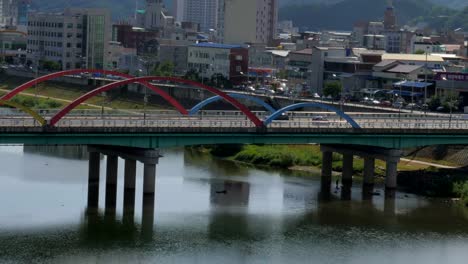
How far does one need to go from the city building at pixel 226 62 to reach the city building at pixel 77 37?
469 inches

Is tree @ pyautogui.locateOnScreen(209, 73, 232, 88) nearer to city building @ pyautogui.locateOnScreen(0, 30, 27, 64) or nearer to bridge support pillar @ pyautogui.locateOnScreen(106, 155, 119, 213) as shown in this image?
city building @ pyautogui.locateOnScreen(0, 30, 27, 64)

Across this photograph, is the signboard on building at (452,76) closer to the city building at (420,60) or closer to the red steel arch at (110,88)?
the city building at (420,60)

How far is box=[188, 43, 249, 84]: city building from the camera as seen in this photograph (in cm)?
10512

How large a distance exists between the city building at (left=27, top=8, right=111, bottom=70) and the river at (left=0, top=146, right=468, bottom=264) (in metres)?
53.7

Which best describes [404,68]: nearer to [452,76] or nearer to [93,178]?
[452,76]

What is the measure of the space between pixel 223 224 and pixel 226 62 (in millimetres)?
58672

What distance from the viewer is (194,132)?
5288 centimetres

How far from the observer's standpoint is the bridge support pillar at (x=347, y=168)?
59781 millimetres

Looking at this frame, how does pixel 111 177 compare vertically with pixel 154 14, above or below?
Result: below

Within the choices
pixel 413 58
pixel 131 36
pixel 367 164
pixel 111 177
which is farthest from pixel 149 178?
pixel 131 36

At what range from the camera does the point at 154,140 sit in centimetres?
5212

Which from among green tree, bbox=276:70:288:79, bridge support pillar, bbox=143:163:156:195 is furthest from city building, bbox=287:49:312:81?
bridge support pillar, bbox=143:163:156:195

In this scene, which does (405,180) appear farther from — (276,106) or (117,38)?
(117,38)

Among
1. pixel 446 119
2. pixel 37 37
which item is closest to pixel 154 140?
pixel 446 119
